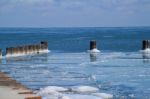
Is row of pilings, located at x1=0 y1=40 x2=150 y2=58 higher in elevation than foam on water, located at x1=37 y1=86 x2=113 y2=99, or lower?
higher

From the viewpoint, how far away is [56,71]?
115 ft

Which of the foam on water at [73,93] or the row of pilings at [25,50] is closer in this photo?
the foam on water at [73,93]

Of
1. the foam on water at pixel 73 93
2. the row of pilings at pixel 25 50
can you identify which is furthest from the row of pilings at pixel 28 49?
the foam on water at pixel 73 93

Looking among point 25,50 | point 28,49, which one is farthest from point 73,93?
point 28,49

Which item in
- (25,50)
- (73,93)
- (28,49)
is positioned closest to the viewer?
(73,93)

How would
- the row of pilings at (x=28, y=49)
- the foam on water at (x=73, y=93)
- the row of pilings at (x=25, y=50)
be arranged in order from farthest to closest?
the row of pilings at (x=28, y=49)
the row of pilings at (x=25, y=50)
the foam on water at (x=73, y=93)

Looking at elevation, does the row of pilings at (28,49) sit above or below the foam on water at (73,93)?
above

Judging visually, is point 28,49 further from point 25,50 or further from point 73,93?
point 73,93

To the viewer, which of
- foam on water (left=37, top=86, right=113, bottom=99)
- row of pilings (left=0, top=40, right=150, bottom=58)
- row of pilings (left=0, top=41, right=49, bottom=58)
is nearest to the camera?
foam on water (left=37, top=86, right=113, bottom=99)

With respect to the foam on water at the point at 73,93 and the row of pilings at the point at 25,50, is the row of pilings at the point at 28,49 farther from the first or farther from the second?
the foam on water at the point at 73,93

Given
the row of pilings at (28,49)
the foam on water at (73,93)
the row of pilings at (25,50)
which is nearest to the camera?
the foam on water at (73,93)

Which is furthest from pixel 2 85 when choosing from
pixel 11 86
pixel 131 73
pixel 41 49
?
pixel 41 49

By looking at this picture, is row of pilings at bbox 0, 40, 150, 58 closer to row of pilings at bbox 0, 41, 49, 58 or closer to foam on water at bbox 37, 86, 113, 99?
row of pilings at bbox 0, 41, 49, 58

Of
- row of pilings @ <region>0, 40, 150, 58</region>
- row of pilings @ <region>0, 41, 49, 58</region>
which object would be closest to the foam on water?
row of pilings @ <region>0, 41, 49, 58</region>
